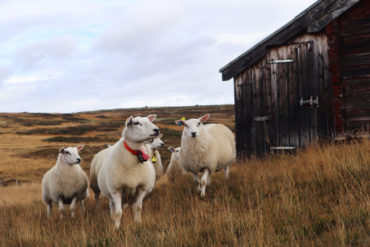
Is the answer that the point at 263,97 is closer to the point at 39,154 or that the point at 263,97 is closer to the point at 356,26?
the point at 356,26

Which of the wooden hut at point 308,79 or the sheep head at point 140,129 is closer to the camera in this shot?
the sheep head at point 140,129

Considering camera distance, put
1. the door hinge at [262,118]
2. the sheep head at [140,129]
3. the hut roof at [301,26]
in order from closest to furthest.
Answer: the sheep head at [140,129] < the hut roof at [301,26] < the door hinge at [262,118]

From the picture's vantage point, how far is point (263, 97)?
1148 centimetres

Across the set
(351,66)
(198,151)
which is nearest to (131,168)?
(198,151)

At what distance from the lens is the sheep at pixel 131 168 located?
255 inches

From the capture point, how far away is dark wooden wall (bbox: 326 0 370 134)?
10320 millimetres

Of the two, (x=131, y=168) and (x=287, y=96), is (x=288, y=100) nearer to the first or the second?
(x=287, y=96)

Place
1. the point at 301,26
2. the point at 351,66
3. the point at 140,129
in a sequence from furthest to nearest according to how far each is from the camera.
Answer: the point at 301,26 → the point at 351,66 → the point at 140,129

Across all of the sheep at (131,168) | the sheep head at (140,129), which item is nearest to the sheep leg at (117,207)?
Result: the sheep at (131,168)

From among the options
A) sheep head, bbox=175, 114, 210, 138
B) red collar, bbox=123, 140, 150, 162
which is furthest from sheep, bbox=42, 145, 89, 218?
sheep head, bbox=175, 114, 210, 138

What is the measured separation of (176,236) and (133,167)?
7.39 feet

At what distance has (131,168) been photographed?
261 inches

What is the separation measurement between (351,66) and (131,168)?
7255mm

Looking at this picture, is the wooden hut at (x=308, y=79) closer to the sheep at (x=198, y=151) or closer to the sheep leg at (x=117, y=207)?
the sheep at (x=198, y=151)
